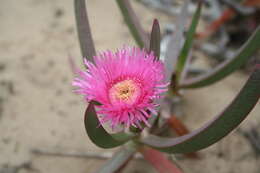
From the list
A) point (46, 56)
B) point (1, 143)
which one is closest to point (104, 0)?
point (46, 56)

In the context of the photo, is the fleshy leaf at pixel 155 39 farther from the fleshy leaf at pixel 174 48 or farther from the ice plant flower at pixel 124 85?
the fleshy leaf at pixel 174 48

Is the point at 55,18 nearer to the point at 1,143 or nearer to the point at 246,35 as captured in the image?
the point at 1,143

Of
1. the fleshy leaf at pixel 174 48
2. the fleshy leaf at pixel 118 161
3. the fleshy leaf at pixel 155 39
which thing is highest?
the fleshy leaf at pixel 155 39

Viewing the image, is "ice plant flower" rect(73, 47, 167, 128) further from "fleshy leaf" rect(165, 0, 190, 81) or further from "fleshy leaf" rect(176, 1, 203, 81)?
"fleshy leaf" rect(176, 1, 203, 81)

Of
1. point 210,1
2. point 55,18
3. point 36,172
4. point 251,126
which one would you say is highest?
point 55,18

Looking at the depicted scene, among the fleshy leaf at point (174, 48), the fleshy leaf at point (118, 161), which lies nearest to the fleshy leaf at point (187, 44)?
the fleshy leaf at point (174, 48)

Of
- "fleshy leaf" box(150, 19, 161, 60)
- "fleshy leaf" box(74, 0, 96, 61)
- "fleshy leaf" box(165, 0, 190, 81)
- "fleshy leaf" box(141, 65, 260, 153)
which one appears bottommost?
"fleshy leaf" box(141, 65, 260, 153)

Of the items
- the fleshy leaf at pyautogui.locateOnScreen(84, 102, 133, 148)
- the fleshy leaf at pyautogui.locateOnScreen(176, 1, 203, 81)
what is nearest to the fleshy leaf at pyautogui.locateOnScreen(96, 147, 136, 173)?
the fleshy leaf at pyautogui.locateOnScreen(84, 102, 133, 148)
